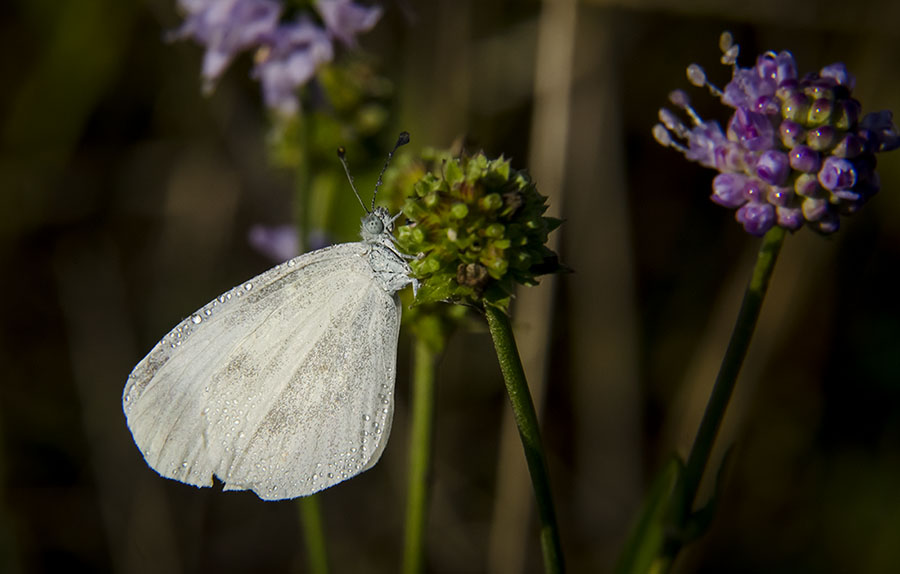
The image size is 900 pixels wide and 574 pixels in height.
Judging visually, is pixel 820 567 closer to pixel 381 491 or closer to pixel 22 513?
pixel 381 491

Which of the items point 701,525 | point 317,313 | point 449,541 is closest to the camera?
point 701,525

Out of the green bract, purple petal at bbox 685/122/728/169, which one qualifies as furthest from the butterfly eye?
purple petal at bbox 685/122/728/169

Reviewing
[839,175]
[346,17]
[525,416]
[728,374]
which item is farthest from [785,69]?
[346,17]

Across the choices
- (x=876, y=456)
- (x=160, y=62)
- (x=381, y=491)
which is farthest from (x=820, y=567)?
(x=160, y=62)

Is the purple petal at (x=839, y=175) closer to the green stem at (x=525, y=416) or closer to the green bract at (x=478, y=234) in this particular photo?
the green bract at (x=478, y=234)

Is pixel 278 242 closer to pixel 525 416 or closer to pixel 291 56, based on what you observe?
pixel 291 56

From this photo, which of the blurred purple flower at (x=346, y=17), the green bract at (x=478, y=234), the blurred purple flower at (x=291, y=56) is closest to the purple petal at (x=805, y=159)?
the green bract at (x=478, y=234)
